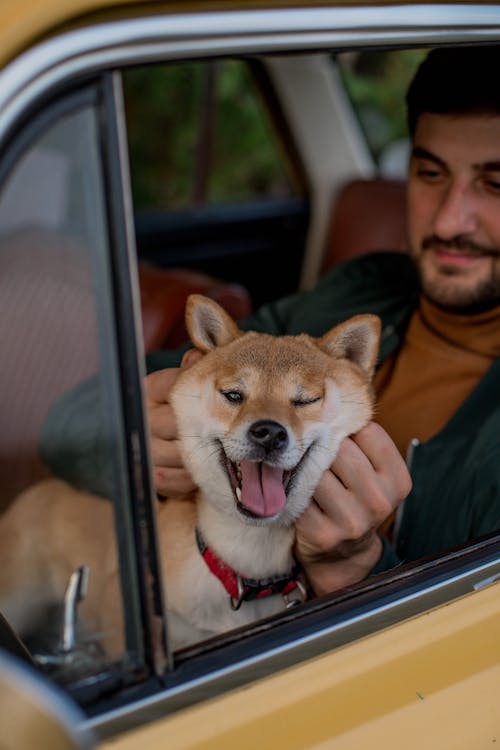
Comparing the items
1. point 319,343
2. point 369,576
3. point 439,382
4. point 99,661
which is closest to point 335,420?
point 319,343

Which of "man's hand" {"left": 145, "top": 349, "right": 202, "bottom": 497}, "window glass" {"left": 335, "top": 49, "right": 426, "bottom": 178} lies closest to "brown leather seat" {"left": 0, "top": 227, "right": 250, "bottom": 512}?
"man's hand" {"left": 145, "top": 349, "right": 202, "bottom": 497}

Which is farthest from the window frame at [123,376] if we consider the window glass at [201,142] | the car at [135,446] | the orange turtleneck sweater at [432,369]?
the window glass at [201,142]

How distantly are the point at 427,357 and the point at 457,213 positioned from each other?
290 mm

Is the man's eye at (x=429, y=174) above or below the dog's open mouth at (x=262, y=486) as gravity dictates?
above

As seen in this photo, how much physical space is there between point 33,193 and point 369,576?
703 mm

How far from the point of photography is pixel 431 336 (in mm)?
1904

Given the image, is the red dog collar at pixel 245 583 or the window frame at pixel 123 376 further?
the red dog collar at pixel 245 583

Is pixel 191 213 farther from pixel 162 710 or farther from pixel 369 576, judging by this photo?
pixel 162 710

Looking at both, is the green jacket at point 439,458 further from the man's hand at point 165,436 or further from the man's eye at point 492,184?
the man's eye at point 492,184

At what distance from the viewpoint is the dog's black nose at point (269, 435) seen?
1339 millimetres

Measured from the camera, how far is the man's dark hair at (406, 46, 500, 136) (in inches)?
57.5

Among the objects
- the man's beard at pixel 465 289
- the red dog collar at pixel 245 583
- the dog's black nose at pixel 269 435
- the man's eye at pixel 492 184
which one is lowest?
the red dog collar at pixel 245 583

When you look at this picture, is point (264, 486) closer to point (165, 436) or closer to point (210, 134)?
→ point (165, 436)

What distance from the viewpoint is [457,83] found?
5.37 ft
